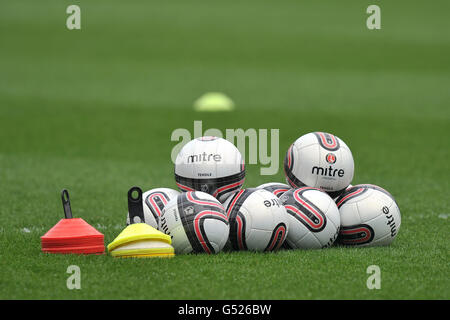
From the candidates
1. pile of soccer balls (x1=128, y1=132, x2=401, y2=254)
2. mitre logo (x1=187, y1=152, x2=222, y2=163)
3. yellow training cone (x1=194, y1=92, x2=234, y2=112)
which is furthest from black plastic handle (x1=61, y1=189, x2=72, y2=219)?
yellow training cone (x1=194, y1=92, x2=234, y2=112)

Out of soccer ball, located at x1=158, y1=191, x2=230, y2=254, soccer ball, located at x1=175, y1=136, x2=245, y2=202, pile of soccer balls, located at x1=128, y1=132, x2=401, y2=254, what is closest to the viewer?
soccer ball, located at x1=158, y1=191, x2=230, y2=254

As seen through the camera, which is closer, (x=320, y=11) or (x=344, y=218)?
(x=344, y=218)

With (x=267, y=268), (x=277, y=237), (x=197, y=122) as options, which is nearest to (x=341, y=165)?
(x=277, y=237)

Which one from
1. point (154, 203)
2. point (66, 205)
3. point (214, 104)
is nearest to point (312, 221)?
point (154, 203)

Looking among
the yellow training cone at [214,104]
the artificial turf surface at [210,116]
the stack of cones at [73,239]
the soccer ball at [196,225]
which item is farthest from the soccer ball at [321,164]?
the yellow training cone at [214,104]

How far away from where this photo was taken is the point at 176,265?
23.9 ft

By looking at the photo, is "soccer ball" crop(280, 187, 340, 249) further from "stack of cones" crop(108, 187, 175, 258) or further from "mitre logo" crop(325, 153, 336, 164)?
"stack of cones" crop(108, 187, 175, 258)

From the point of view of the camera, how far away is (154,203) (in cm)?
845

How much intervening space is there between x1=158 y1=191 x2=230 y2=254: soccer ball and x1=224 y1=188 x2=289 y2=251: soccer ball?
7.5 inches

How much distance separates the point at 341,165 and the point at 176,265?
240 cm

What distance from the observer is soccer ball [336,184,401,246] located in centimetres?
830

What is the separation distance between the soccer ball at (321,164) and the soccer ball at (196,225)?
128 cm
